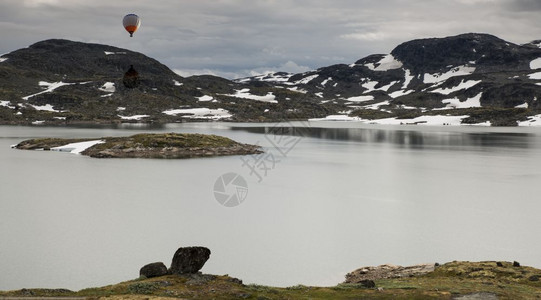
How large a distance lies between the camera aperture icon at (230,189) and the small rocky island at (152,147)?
3165cm

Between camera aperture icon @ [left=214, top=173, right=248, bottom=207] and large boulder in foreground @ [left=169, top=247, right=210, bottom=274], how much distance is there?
1246 inches

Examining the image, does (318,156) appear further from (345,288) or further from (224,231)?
(345,288)

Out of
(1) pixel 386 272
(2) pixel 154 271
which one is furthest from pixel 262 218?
(2) pixel 154 271

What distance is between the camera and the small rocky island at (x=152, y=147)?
11250cm

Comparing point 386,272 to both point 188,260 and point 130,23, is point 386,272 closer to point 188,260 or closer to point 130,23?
point 188,260

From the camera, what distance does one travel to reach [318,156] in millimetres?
118438

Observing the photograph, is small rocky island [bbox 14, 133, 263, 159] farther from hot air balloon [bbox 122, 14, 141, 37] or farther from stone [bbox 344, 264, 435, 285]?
stone [bbox 344, 264, 435, 285]

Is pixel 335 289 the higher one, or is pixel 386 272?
pixel 335 289

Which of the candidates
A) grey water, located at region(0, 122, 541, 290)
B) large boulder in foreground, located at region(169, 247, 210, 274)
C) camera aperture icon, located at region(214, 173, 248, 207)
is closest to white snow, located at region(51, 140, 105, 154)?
grey water, located at region(0, 122, 541, 290)

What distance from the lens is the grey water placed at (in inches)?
1415

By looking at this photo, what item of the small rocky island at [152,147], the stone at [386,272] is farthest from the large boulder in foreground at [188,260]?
the small rocky island at [152,147]

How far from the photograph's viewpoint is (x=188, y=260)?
93.0 ft

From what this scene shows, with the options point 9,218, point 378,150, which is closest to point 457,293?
point 9,218

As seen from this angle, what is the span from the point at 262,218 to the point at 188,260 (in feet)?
80.9
